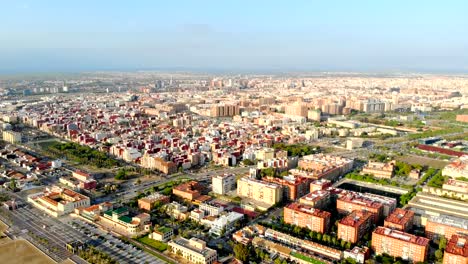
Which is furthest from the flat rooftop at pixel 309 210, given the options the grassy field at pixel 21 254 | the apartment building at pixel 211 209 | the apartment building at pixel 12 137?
the apartment building at pixel 12 137

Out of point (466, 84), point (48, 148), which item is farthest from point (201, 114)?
point (466, 84)

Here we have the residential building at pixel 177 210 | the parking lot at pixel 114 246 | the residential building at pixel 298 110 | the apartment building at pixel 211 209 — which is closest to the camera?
the parking lot at pixel 114 246

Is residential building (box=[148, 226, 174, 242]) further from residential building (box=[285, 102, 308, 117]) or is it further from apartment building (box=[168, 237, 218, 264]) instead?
residential building (box=[285, 102, 308, 117])

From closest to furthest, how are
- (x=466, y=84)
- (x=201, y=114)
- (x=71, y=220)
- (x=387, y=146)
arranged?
(x=71, y=220), (x=387, y=146), (x=201, y=114), (x=466, y=84)

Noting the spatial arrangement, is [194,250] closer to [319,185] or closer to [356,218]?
[356,218]

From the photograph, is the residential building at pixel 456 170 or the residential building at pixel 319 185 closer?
the residential building at pixel 319 185

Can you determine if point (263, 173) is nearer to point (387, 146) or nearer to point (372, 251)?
point (372, 251)

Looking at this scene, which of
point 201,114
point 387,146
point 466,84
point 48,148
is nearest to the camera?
point 48,148

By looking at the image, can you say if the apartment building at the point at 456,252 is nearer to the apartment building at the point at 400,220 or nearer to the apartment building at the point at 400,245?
the apartment building at the point at 400,245
